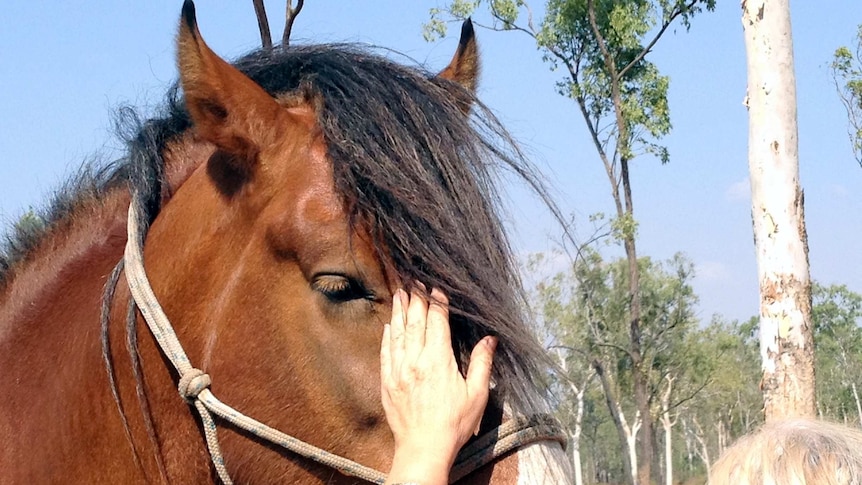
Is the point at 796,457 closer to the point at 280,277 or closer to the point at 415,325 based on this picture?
the point at 415,325

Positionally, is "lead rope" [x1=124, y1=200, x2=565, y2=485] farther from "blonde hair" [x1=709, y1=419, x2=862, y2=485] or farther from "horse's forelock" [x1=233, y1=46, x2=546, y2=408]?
"blonde hair" [x1=709, y1=419, x2=862, y2=485]

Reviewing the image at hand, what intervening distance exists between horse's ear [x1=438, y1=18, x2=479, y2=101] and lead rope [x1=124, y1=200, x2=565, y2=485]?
2.97 ft

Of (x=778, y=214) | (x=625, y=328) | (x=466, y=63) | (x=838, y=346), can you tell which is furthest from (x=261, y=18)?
(x=838, y=346)

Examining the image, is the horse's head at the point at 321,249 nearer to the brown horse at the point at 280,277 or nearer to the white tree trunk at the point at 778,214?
the brown horse at the point at 280,277

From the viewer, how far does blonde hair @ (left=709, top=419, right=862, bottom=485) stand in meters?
1.70

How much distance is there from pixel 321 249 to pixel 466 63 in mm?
839

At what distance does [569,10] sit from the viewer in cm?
1700

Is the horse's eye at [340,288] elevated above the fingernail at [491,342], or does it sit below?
above

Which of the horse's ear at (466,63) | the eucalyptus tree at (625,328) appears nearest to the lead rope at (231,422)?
the horse's ear at (466,63)

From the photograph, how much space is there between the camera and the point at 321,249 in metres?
1.87

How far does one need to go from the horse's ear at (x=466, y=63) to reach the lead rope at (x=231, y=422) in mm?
905

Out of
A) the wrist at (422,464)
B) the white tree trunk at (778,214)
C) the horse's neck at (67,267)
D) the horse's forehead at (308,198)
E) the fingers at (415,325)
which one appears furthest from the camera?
the white tree trunk at (778,214)

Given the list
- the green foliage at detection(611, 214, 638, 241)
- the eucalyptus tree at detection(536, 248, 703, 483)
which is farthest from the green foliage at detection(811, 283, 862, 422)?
the green foliage at detection(611, 214, 638, 241)

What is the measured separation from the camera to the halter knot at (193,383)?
196 centimetres
